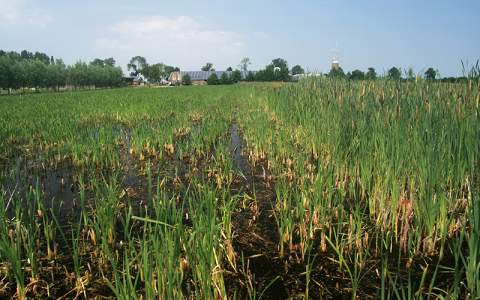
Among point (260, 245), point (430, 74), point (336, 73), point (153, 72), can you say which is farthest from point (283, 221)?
point (153, 72)

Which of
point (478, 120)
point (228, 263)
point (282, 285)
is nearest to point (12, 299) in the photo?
point (228, 263)

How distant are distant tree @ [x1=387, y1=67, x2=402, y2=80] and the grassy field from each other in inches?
7.2

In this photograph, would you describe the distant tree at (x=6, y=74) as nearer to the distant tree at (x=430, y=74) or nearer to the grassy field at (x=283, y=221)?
the grassy field at (x=283, y=221)

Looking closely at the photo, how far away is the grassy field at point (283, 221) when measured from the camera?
218 centimetres

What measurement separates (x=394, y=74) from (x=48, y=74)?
211ft

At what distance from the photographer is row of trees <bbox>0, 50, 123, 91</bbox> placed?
156 feet

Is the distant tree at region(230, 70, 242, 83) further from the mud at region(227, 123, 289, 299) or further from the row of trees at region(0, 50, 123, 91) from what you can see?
the mud at region(227, 123, 289, 299)

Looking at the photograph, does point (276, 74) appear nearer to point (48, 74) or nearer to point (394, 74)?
point (48, 74)

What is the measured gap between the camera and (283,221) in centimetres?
315

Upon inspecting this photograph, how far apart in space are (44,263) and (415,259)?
9.98 ft

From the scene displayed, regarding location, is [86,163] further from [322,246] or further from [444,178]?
[444,178]

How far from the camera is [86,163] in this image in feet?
18.7

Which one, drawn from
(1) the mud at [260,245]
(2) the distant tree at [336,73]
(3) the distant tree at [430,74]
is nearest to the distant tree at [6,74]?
(2) the distant tree at [336,73]

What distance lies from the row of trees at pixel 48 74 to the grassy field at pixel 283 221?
51.5 m
